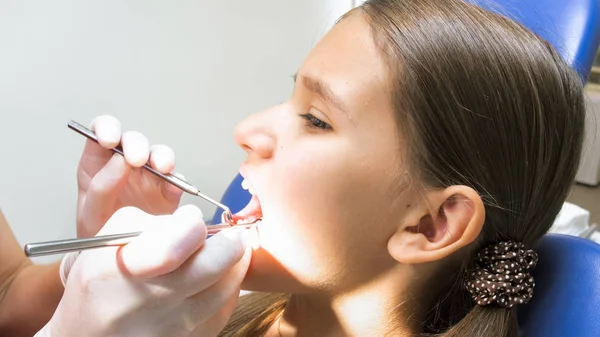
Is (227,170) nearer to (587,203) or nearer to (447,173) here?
(447,173)

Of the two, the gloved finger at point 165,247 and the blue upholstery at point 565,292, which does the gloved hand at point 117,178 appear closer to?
the gloved finger at point 165,247

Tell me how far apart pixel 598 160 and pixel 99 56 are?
8.77 ft

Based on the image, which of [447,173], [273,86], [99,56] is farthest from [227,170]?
[447,173]

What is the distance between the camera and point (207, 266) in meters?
0.71

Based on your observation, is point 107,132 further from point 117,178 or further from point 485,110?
point 485,110

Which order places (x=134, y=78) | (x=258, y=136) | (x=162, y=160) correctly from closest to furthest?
(x=258, y=136), (x=162, y=160), (x=134, y=78)

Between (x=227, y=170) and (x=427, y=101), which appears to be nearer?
(x=427, y=101)

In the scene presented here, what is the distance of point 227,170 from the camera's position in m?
2.22

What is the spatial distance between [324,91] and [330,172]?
13 cm

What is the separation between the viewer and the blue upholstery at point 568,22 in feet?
3.60

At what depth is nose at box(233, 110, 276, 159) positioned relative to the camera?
88cm

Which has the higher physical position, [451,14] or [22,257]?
→ [451,14]

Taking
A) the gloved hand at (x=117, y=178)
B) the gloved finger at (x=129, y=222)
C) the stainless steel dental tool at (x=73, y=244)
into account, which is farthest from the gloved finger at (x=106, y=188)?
the stainless steel dental tool at (x=73, y=244)

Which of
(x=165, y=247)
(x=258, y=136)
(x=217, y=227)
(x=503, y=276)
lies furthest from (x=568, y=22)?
(x=165, y=247)
